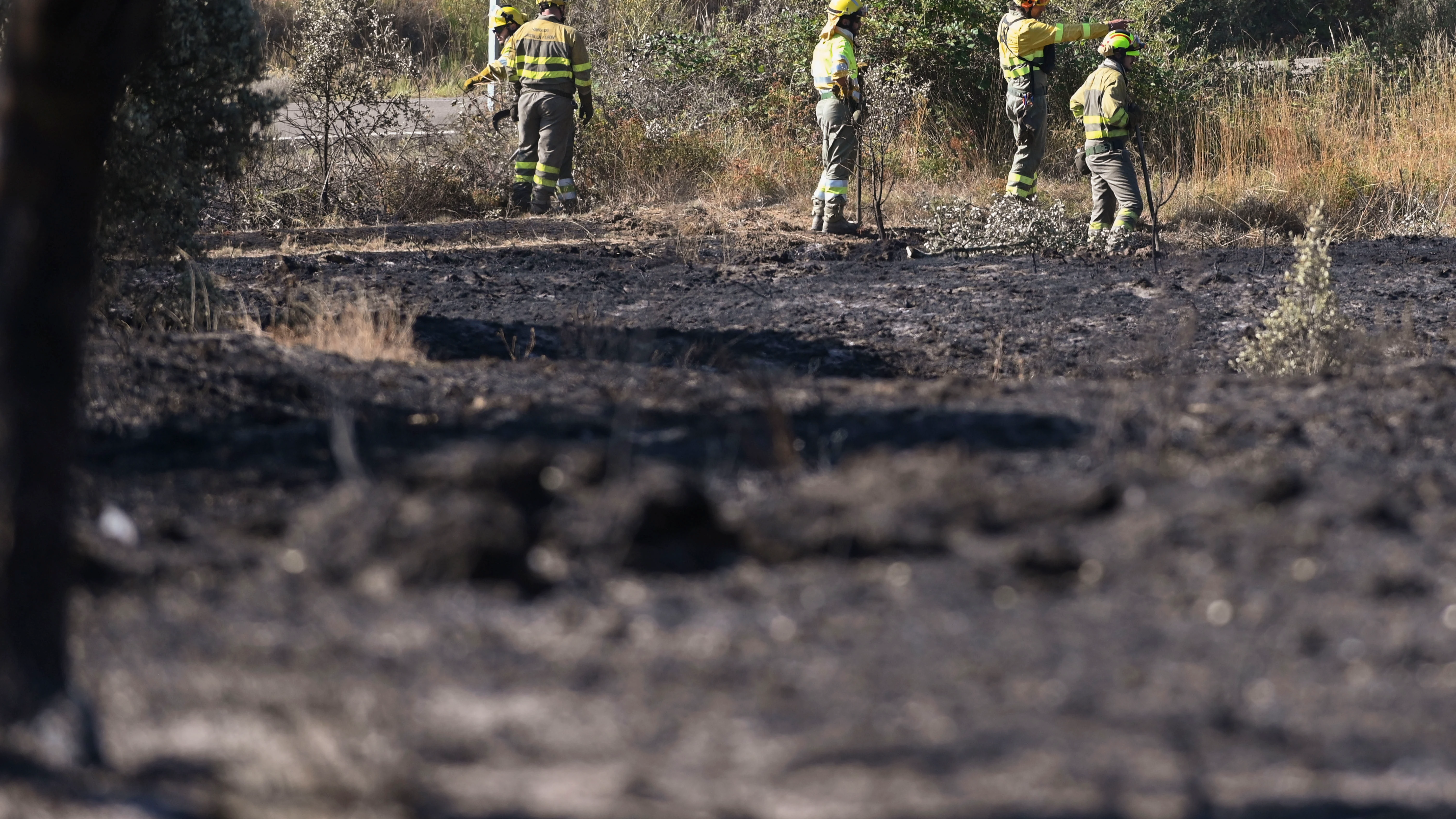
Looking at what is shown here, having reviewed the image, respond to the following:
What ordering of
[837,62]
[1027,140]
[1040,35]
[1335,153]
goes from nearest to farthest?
[837,62] < [1040,35] < [1027,140] < [1335,153]

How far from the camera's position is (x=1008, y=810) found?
6.86ft

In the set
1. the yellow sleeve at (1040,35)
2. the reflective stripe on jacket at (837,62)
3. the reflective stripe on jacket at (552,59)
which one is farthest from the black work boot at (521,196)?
the yellow sleeve at (1040,35)

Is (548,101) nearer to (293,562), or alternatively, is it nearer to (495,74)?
(495,74)

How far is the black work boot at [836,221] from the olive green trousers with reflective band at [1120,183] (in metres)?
1.86

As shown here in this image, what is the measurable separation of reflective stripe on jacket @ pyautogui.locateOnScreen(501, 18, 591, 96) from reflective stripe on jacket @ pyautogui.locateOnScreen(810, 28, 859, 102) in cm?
219

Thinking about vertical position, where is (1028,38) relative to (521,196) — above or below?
above

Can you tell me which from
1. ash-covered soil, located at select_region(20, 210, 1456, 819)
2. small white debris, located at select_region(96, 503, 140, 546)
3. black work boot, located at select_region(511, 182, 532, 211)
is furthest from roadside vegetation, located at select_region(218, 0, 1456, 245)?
small white debris, located at select_region(96, 503, 140, 546)

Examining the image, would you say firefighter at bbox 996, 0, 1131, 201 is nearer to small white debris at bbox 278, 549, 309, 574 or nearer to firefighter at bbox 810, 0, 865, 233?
firefighter at bbox 810, 0, 865, 233

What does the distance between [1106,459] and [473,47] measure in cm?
1975

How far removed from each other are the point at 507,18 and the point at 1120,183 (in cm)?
587

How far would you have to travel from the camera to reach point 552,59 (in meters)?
11.5

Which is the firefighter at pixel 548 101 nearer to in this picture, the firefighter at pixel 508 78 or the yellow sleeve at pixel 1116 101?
the firefighter at pixel 508 78

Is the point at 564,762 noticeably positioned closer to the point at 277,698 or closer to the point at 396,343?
the point at 277,698

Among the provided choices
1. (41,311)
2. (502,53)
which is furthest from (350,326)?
(502,53)
